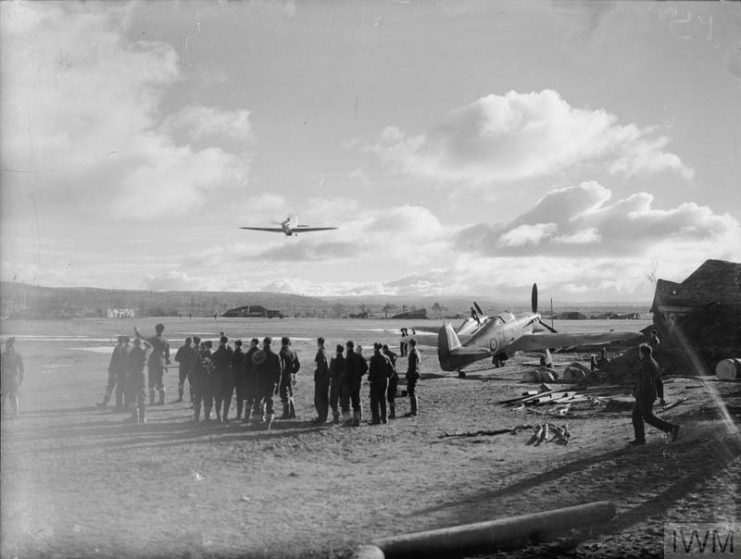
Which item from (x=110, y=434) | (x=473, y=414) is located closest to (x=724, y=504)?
(x=473, y=414)

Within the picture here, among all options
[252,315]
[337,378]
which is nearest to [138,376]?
[337,378]

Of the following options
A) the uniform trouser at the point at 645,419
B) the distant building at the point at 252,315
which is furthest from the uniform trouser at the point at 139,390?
the distant building at the point at 252,315

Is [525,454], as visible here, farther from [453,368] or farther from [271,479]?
[453,368]

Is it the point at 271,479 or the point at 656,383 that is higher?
the point at 656,383

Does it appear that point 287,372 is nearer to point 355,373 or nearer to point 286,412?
point 286,412

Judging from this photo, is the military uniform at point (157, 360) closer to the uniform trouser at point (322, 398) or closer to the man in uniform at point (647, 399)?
the uniform trouser at point (322, 398)

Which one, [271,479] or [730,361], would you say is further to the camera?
[730,361]
